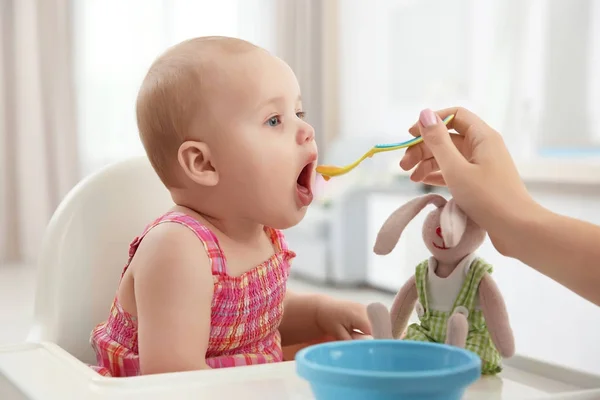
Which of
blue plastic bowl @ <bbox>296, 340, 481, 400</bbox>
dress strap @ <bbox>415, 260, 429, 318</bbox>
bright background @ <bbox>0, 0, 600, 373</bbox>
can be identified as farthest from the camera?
bright background @ <bbox>0, 0, 600, 373</bbox>

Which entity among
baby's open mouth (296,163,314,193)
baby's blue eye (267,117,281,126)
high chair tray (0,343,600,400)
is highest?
baby's blue eye (267,117,281,126)

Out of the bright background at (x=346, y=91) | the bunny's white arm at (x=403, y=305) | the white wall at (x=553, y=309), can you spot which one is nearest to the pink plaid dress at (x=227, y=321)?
the bunny's white arm at (x=403, y=305)

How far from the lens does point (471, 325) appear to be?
650 mm

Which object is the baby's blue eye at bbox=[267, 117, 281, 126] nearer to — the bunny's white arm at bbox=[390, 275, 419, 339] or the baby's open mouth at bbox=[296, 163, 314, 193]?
the baby's open mouth at bbox=[296, 163, 314, 193]

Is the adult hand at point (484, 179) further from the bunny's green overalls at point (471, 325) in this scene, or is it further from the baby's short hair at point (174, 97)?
the baby's short hair at point (174, 97)

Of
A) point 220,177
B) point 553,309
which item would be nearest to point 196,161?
point 220,177

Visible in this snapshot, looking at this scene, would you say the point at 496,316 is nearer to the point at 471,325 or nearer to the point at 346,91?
the point at 471,325

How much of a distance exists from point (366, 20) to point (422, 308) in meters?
4.13

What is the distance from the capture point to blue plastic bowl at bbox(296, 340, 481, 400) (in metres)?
0.41

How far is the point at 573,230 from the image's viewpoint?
0.60m

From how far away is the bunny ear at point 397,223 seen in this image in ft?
2.16

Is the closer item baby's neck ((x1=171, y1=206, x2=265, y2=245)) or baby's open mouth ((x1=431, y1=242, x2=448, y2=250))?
baby's open mouth ((x1=431, y1=242, x2=448, y2=250))

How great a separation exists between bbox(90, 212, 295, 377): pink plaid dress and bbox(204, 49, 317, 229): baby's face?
6 centimetres

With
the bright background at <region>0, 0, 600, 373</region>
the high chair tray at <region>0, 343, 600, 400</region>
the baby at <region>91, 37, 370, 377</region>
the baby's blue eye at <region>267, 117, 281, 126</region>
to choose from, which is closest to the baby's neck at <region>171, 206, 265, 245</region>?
the baby at <region>91, 37, 370, 377</region>
